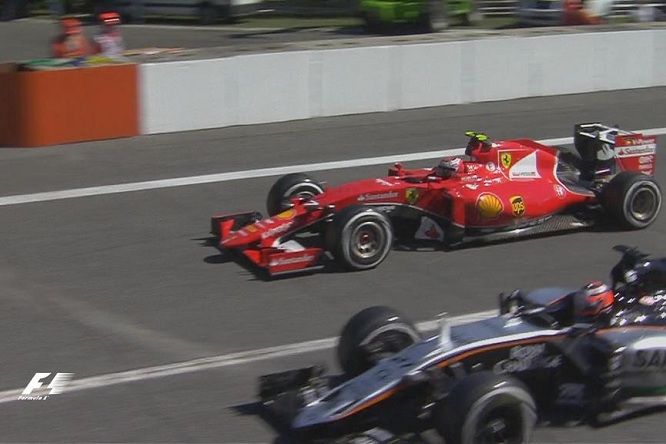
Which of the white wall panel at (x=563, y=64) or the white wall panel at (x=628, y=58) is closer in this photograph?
the white wall panel at (x=563, y=64)

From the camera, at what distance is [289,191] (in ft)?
36.2

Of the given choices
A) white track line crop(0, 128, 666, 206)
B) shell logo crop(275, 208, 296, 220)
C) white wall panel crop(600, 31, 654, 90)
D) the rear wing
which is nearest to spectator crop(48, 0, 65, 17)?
white wall panel crop(600, 31, 654, 90)

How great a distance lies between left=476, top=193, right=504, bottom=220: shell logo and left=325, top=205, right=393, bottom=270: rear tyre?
94cm

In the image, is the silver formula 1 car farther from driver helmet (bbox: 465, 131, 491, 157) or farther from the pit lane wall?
the pit lane wall

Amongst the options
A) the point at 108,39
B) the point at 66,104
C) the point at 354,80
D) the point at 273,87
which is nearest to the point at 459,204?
the point at 273,87

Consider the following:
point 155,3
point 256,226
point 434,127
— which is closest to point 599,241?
point 256,226

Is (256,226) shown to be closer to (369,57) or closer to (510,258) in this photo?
(510,258)

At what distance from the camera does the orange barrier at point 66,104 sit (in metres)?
14.6

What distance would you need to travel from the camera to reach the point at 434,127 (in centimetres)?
1617

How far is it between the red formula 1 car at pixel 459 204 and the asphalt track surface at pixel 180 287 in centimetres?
20

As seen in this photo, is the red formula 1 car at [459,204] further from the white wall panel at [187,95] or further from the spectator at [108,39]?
the spectator at [108,39]

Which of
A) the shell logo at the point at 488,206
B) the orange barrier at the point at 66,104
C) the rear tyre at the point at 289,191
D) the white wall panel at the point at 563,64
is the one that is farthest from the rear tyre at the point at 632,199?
the orange barrier at the point at 66,104

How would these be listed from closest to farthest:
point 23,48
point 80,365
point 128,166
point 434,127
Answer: point 80,365
point 128,166
point 434,127
point 23,48

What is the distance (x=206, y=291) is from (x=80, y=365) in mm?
1823
